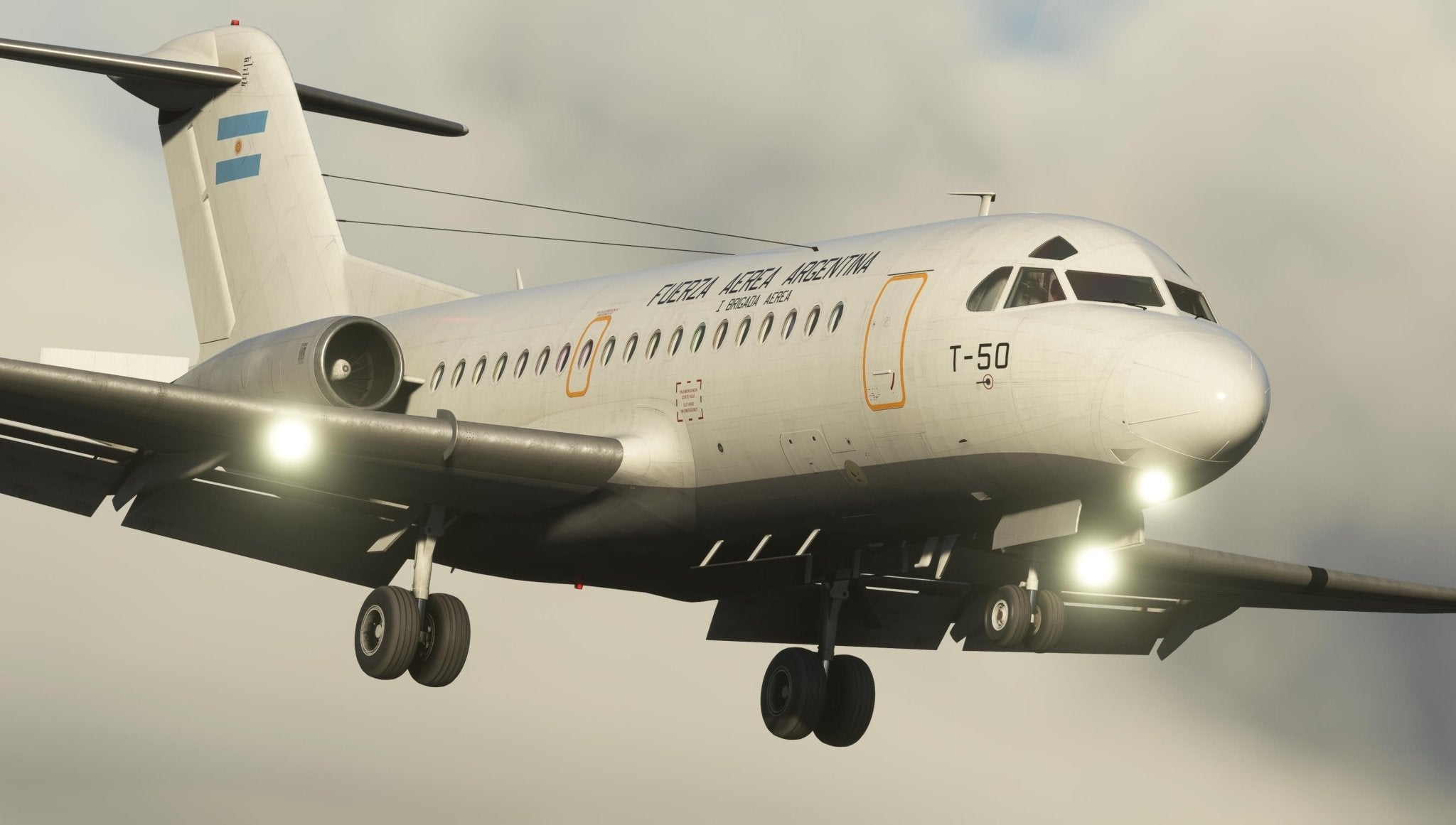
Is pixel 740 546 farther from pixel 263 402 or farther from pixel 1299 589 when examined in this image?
pixel 1299 589

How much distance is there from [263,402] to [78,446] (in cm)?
351

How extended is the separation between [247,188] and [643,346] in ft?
36.7

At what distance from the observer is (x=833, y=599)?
82.0 feet

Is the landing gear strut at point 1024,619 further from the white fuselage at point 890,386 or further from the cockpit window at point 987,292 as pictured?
the cockpit window at point 987,292

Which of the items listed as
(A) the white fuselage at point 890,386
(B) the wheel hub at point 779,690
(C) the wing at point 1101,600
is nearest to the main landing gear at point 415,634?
(A) the white fuselage at point 890,386

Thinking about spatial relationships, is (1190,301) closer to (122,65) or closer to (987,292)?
(987,292)

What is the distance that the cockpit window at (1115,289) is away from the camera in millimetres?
18375

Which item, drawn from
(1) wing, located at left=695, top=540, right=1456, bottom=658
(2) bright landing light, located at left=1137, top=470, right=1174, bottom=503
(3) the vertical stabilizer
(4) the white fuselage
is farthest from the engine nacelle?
(2) bright landing light, located at left=1137, top=470, right=1174, bottom=503

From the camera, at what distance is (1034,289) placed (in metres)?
18.4

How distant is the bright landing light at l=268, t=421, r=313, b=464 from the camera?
19.9 metres

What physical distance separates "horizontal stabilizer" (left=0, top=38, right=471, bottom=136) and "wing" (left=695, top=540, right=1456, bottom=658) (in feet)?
35.8

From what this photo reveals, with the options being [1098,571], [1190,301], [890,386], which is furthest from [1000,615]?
[1098,571]

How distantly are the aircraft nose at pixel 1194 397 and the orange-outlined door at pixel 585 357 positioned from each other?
701 centimetres

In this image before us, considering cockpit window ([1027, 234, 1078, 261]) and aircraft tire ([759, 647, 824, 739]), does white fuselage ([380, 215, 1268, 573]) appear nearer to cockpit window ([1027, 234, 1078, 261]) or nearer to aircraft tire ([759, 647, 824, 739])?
cockpit window ([1027, 234, 1078, 261])
